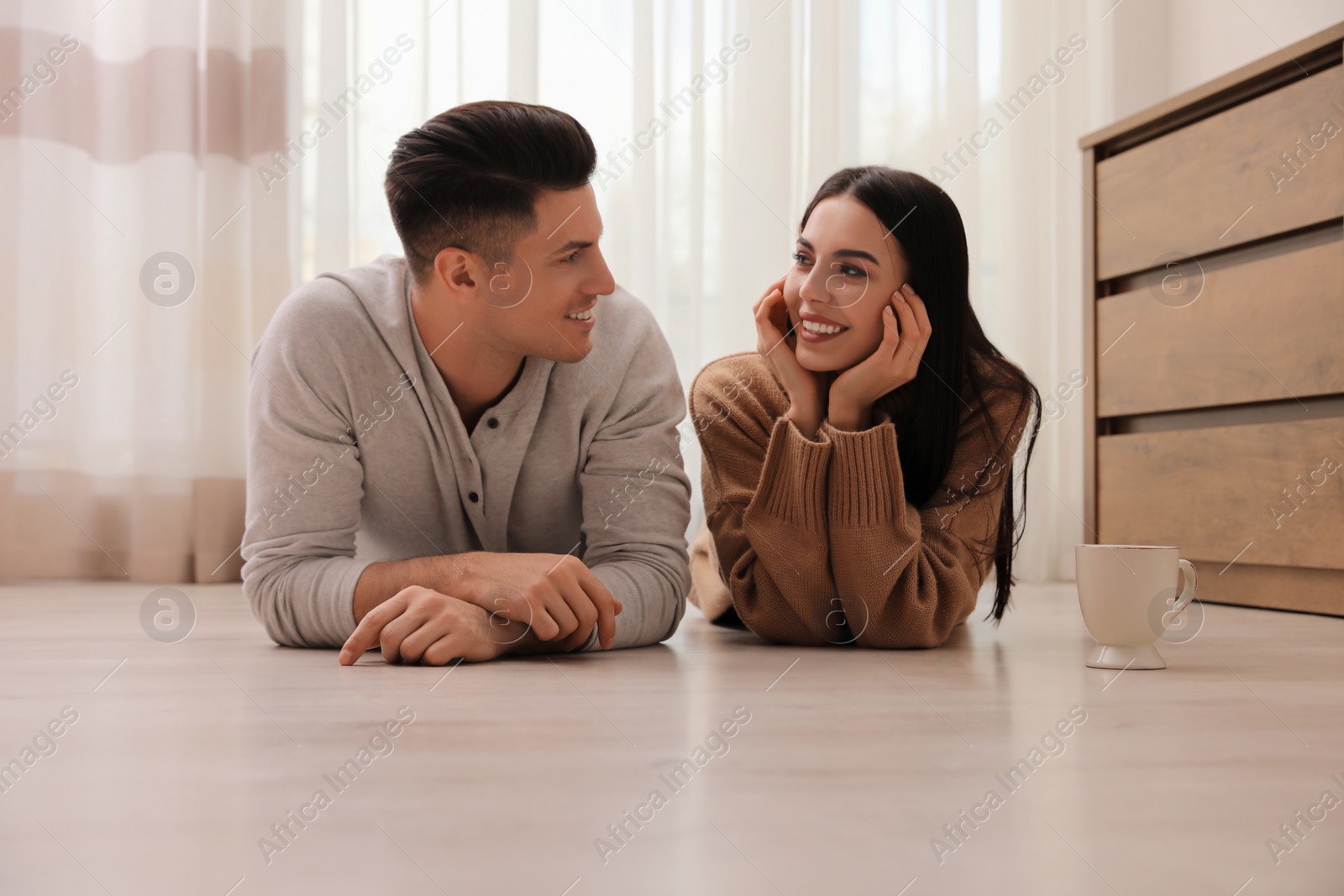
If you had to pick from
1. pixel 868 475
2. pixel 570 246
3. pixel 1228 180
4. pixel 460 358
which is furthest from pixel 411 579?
pixel 1228 180

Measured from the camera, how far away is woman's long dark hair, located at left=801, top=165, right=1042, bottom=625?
140 cm

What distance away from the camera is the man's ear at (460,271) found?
4.40 ft

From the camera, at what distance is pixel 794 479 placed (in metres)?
1.32

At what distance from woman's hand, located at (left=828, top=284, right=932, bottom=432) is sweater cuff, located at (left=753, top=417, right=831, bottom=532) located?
56mm

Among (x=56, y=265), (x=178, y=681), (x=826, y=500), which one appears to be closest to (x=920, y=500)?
(x=826, y=500)

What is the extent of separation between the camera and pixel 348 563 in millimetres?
1251

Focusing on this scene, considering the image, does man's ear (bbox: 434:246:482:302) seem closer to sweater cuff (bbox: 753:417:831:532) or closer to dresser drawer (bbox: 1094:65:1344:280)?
sweater cuff (bbox: 753:417:831:532)

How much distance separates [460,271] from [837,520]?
1.82 ft

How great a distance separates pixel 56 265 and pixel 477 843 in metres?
2.42

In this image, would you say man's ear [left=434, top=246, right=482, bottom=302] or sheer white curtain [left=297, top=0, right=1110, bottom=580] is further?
sheer white curtain [left=297, top=0, right=1110, bottom=580]

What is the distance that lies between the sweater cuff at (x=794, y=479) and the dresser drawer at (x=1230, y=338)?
1100 millimetres

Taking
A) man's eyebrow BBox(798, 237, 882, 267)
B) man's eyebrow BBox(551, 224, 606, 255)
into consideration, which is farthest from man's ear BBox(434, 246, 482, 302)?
man's eyebrow BBox(798, 237, 882, 267)

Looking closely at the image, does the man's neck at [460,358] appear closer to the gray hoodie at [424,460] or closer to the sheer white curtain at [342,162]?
the gray hoodie at [424,460]

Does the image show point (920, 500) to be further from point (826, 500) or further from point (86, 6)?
point (86, 6)
